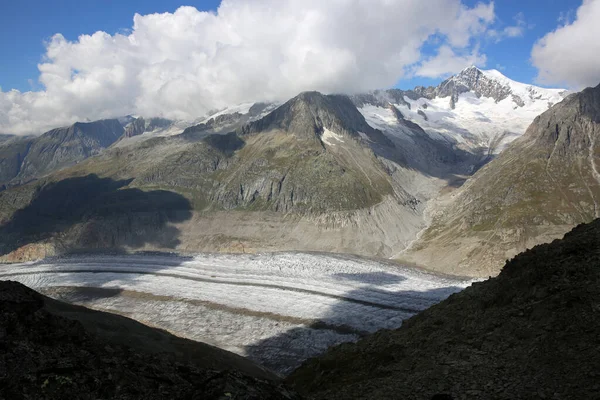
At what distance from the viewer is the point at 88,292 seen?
3238 inches

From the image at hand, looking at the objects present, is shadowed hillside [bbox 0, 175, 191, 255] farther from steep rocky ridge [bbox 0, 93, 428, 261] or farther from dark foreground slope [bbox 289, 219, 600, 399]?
dark foreground slope [bbox 289, 219, 600, 399]

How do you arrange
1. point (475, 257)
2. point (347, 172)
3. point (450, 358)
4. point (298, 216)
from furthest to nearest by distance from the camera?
1. point (347, 172)
2. point (298, 216)
3. point (475, 257)
4. point (450, 358)

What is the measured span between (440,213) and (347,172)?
43.1 metres

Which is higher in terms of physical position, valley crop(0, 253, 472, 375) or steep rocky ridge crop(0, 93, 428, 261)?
steep rocky ridge crop(0, 93, 428, 261)

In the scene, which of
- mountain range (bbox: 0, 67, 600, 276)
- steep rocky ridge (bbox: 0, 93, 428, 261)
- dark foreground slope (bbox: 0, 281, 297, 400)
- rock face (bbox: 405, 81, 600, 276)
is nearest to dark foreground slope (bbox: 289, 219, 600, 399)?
dark foreground slope (bbox: 0, 281, 297, 400)

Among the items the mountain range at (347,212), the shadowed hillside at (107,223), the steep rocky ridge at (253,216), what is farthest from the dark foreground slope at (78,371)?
the shadowed hillside at (107,223)

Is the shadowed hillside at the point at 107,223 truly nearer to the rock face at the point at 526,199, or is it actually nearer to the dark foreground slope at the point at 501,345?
the rock face at the point at 526,199

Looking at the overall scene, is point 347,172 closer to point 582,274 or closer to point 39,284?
point 39,284

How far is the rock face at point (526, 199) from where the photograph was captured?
11669 cm

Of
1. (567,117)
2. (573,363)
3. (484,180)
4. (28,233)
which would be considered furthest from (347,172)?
(573,363)

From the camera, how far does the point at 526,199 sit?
138 metres

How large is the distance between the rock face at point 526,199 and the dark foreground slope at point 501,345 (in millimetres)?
82936

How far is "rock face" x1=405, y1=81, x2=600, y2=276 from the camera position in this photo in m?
117

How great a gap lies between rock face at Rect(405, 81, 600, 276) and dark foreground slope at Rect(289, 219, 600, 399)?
8294cm
